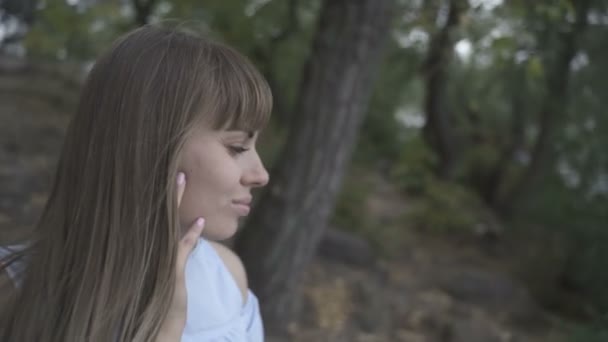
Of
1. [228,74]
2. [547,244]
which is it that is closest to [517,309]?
[547,244]

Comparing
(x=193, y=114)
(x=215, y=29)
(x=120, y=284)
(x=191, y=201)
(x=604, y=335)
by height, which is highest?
(x=215, y=29)

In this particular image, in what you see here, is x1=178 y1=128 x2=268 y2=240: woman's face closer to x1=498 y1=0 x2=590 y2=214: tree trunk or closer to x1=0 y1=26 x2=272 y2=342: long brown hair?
x1=0 y1=26 x2=272 y2=342: long brown hair

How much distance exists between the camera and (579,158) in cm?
592

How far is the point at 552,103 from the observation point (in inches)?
256

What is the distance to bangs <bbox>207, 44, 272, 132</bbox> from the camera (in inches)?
56.1

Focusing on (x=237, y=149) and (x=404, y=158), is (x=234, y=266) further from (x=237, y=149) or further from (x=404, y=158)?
(x=404, y=158)

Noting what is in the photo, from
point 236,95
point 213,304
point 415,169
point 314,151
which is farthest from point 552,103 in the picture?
point 236,95

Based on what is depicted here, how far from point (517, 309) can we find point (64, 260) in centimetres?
492

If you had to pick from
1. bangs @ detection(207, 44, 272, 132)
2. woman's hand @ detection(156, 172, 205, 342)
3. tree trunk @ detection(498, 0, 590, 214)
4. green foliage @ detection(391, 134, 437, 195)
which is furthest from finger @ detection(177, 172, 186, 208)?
green foliage @ detection(391, 134, 437, 195)

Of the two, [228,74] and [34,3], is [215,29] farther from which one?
[228,74]

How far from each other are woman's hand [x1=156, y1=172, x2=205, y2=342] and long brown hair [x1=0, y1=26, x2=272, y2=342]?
2cm

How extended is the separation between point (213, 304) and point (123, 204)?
16.3 inches

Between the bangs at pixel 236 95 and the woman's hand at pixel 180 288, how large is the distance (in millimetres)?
159

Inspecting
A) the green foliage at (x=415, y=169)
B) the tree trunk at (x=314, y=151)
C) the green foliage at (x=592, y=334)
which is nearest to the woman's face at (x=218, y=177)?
the green foliage at (x=592, y=334)
